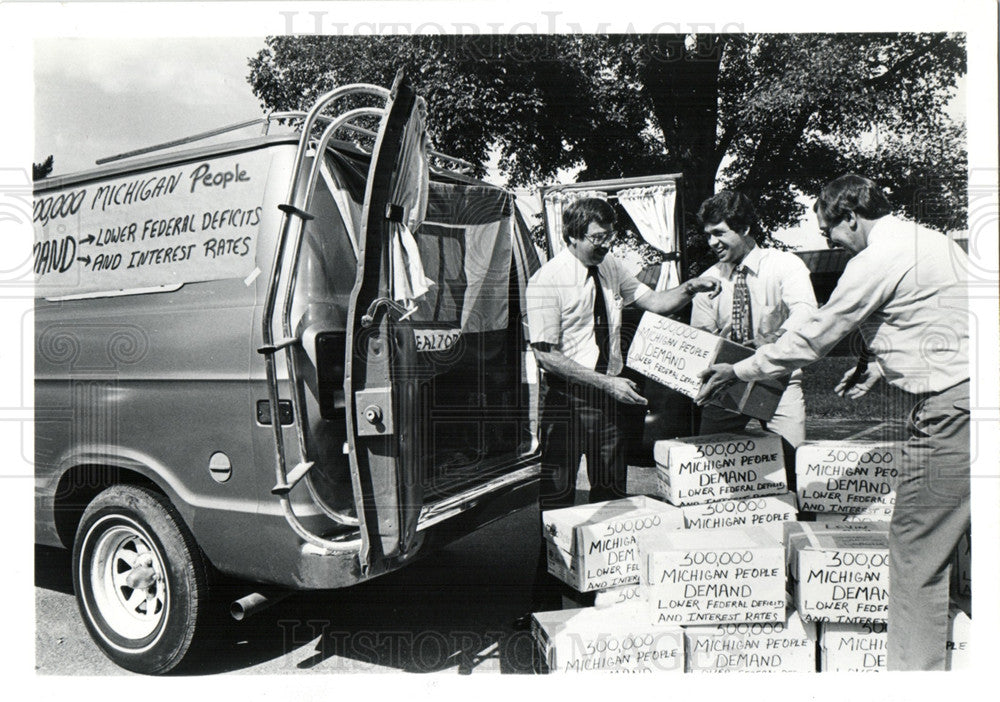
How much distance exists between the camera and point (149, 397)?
294 centimetres

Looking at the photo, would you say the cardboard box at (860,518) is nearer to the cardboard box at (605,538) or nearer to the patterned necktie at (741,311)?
the cardboard box at (605,538)

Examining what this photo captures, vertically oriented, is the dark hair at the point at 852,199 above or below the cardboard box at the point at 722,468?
above

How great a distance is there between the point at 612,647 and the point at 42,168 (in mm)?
3144

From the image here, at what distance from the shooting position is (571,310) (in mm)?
3492

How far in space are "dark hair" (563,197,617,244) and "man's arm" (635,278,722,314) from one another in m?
0.43

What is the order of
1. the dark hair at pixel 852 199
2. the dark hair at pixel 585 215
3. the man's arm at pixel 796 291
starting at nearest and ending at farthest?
the dark hair at pixel 852 199 < the man's arm at pixel 796 291 < the dark hair at pixel 585 215

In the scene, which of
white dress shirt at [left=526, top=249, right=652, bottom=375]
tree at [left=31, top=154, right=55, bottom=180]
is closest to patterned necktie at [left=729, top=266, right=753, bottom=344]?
white dress shirt at [left=526, top=249, right=652, bottom=375]

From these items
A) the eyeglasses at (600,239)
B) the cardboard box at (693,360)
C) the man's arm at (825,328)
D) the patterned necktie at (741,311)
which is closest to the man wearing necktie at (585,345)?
the eyeglasses at (600,239)

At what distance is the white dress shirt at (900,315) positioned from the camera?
289 centimetres

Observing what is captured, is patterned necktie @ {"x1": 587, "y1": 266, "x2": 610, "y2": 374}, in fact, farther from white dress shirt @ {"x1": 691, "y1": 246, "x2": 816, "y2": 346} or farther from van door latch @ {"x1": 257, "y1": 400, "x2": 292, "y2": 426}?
van door latch @ {"x1": 257, "y1": 400, "x2": 292, "y2": 426}

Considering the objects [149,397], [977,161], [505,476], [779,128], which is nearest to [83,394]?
[149,397]

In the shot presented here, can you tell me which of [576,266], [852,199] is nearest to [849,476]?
[852,199]

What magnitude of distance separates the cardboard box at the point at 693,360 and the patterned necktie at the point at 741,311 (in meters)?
0.34

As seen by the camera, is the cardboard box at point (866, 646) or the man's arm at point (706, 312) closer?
the cardboard box at point (866, 646)
